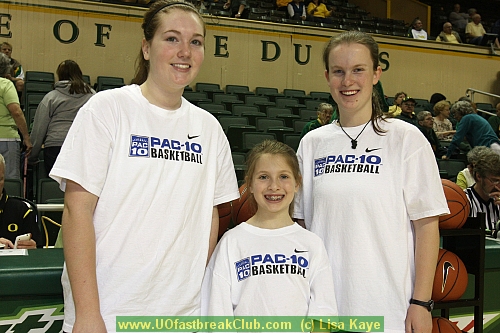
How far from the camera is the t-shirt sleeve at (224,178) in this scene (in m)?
1.99

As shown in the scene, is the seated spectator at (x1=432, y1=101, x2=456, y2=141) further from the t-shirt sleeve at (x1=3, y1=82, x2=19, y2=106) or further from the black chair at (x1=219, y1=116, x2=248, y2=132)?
the t-shirt sleeve at (x1=3, y1=82, x2=19, y2=106)

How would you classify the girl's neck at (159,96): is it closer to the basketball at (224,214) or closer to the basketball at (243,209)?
the basketball at (224,214)

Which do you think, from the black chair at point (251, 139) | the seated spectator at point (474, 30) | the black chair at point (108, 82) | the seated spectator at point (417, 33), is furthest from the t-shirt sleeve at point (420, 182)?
the seated spectator at point (474, 30)

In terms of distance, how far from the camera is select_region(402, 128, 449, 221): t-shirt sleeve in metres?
2.04

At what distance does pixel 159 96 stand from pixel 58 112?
380 centimetres

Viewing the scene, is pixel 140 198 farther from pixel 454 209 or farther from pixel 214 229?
pixel 454 209

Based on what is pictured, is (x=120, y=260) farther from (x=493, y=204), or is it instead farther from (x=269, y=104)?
(x=269, y=104)

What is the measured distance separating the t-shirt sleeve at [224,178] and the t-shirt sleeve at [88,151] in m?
0.43

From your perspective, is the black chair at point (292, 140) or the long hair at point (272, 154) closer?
the long hair at point (272, 154)

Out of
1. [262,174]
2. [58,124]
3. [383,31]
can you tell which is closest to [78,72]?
[58,124]

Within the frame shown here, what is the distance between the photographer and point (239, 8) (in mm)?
12703

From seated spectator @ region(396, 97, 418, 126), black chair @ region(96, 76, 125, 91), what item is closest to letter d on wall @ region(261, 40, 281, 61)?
black chair @ region(96, 76, 125, 91)

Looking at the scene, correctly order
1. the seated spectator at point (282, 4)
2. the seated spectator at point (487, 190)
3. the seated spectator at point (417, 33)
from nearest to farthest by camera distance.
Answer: the seated spectator at point (487, 190), the seated spectator at point (282, 4), the seated spectator at point (417, 33)

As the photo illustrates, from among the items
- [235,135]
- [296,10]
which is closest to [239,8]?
[296,10]
